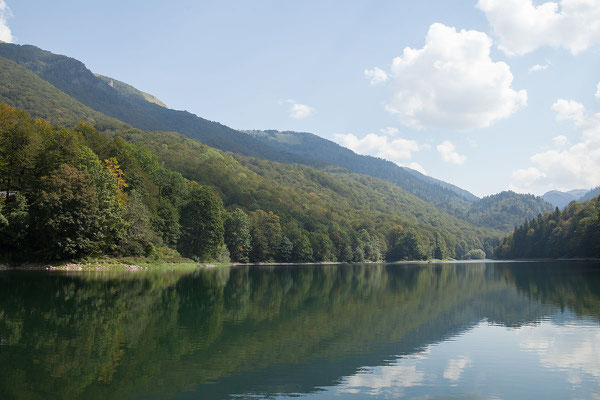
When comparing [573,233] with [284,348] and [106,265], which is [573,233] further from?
[284,348]

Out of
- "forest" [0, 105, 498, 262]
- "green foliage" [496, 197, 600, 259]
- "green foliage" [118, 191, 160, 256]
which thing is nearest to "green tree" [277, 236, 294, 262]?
"forest" [0, 105, 498, 262]

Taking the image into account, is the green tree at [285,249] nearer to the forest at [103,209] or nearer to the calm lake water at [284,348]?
the forest at [103,209]

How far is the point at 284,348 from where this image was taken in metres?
20.8

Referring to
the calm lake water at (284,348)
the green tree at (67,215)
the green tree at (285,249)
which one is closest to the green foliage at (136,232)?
the green tree at (67,215)

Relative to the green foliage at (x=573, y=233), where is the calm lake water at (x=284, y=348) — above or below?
below

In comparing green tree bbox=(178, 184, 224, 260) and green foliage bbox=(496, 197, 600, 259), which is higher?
green foliage bbox=(496, 197, 600, 259)

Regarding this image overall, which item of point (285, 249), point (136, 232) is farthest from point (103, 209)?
point (285, 249)

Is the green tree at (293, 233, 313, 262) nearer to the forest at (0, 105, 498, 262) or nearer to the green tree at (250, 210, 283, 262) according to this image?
the forest at (0, 105, 498, 262)

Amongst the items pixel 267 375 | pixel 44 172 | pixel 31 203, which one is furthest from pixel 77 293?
pixel 44 172

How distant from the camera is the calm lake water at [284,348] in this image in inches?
591

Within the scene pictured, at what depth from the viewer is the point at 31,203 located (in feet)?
211

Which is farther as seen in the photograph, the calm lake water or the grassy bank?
the grassy bank

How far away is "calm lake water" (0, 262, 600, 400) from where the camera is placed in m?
15.0

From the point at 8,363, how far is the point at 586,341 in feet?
89.4
